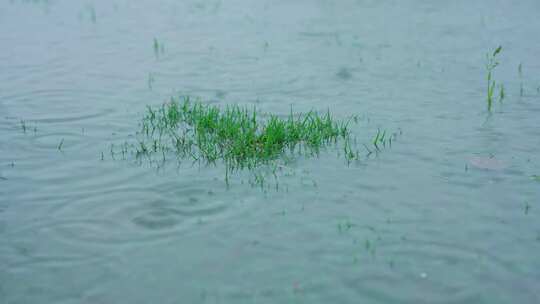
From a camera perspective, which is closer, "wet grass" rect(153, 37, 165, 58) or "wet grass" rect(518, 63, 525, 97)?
"wet grass" rect(518, 63, 525, 97)

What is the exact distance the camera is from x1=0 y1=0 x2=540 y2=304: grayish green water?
3.78 meters

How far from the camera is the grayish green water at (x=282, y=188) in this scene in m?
3.78

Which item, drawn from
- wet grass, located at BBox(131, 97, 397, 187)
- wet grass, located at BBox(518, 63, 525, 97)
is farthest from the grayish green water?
wet grass, located at BBox(131, 97, 397, 187)

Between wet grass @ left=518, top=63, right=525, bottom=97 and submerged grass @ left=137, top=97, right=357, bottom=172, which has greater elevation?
wet grass @ left=518, top=63, right=525, bottom=97

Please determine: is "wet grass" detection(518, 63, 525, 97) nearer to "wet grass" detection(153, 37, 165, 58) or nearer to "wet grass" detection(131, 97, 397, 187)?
"wet grass" detection(131, 97, 397, 187)

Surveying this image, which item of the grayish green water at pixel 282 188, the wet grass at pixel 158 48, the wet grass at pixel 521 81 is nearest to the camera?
the grayish green water at pixel 282 188

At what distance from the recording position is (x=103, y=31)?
11.7 m

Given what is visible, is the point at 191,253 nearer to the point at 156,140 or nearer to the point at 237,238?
the point at 237,238

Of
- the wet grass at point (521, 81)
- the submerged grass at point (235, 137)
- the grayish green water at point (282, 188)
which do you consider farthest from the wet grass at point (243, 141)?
the wet grass at point (521, 81)

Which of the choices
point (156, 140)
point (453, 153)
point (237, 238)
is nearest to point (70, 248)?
point (237, 238)

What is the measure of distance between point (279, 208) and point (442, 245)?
1.21m

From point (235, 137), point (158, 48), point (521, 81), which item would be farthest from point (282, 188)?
point (158, 48)

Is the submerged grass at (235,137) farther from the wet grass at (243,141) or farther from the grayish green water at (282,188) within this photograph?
the grayish green water at (282,188)

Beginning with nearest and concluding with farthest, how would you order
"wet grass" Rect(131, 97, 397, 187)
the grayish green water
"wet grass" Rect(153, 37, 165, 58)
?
the grayish green water → "wet grass" Rect(131, 97, 397, 187) → "wet grass" Rect(153, 37, 165, 58)
